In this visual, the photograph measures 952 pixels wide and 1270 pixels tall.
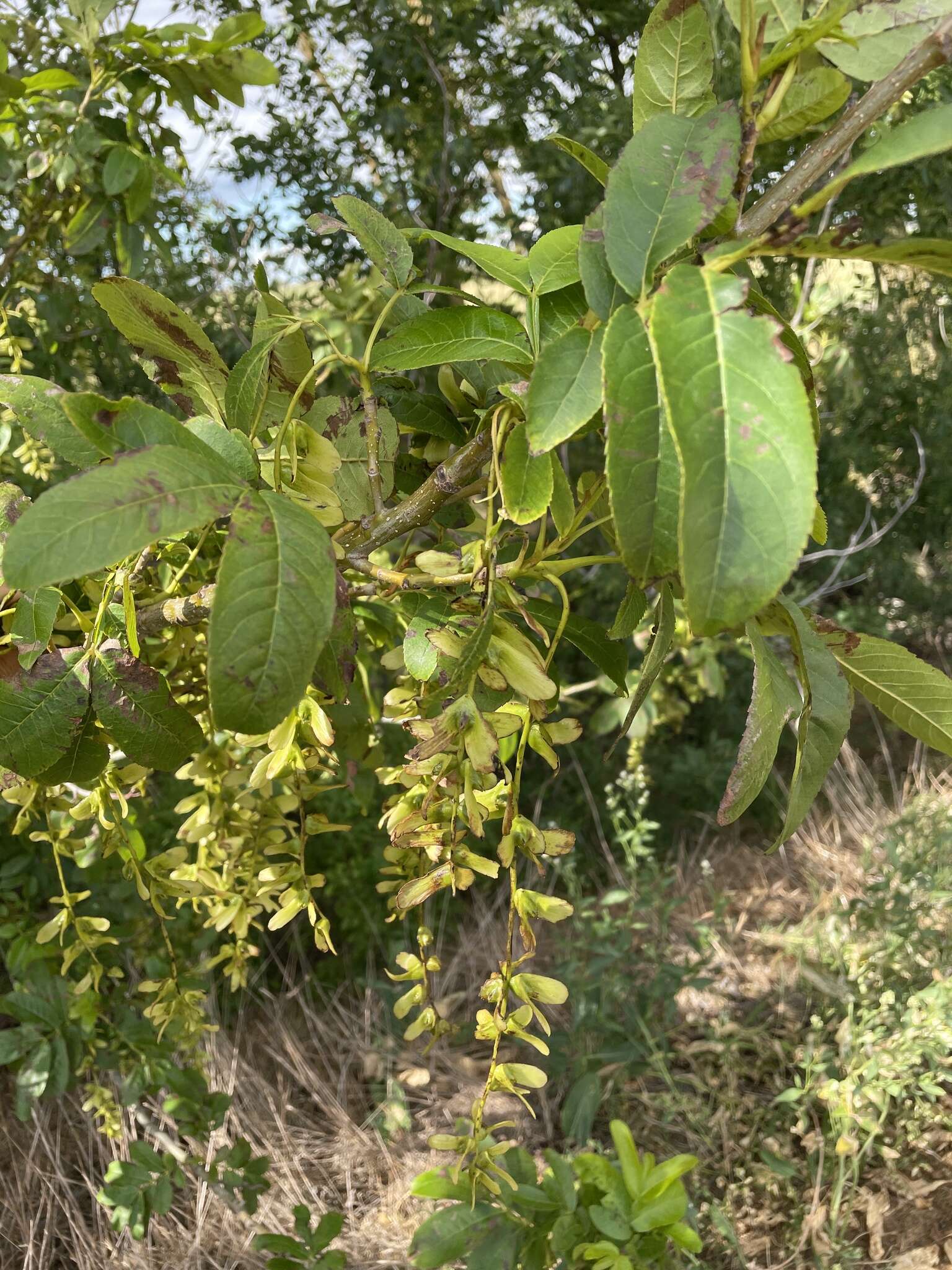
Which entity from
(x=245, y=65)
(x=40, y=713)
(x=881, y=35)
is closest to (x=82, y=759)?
(x=40, y=713)

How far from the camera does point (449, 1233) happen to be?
0.96 m

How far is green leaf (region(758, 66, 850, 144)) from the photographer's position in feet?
1.12

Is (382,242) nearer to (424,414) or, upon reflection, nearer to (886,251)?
(424,414)

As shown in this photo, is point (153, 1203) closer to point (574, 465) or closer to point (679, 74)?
point (679, 74)

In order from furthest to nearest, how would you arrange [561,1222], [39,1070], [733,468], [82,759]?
[39,1070] → [561,1222] → [82,759] → [733,468]

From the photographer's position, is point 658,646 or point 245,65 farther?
point 245,65

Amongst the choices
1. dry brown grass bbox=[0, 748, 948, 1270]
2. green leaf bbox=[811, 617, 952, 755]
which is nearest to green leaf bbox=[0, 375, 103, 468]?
green leaf bbox=[811, 617, 952, 755]

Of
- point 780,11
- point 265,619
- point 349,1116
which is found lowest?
point 349,1116

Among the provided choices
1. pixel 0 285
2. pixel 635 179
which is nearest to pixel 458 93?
pixel 0 285

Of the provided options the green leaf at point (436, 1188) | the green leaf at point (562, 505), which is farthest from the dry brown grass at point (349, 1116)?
the green leaf at point (562, 505)

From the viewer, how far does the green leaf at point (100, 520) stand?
0.30 meters

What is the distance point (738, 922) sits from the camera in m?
2.26

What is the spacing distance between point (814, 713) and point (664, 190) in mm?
230

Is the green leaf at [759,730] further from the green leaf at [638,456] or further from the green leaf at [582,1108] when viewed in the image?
the green leaf at [582,1108]
